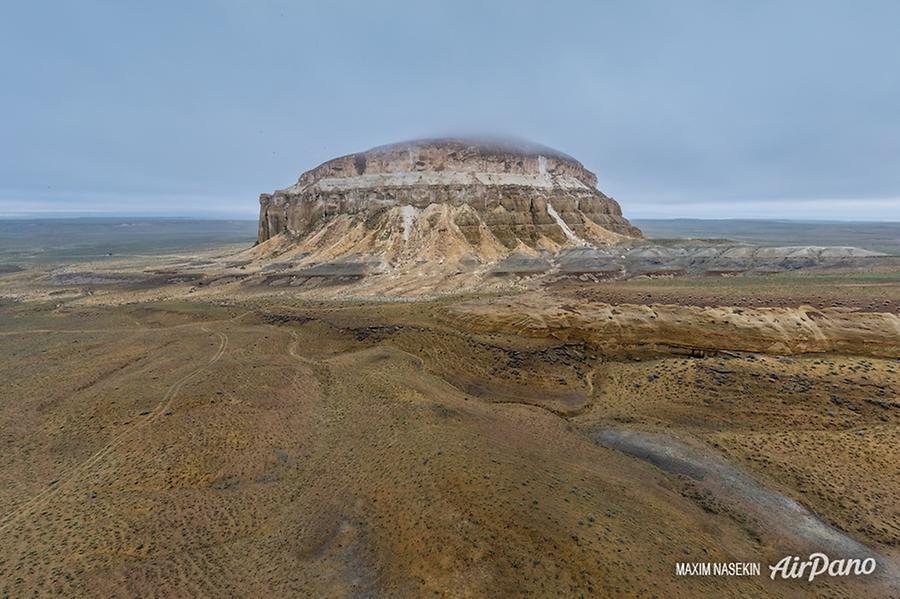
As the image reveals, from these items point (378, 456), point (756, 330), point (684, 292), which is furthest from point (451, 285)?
point (378, 456)

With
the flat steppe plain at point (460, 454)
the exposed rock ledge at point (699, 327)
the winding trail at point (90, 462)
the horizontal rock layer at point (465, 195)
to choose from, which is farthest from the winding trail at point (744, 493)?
the horizontal rock layer at point (465, 195)

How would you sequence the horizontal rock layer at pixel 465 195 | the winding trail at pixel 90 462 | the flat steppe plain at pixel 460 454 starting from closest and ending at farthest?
the flat steppe plain at pixel 460 454, the winding trail at pixel 90 462, the horizontal rock layer at pixel 465 195

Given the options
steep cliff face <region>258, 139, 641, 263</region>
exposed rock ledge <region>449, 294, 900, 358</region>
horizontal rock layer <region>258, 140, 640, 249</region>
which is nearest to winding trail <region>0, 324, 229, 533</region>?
exposed rock ledge <region>449, 294, 900, 358</region>

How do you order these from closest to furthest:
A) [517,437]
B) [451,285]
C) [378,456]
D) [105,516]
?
[105,516], [378,456], [517,437], [451,285]

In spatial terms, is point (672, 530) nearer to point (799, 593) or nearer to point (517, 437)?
point (799, 593)

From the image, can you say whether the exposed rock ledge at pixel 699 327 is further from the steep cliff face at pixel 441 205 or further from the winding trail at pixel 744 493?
the steep cliff face at pixel 441 205

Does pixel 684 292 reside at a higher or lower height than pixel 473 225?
lower
